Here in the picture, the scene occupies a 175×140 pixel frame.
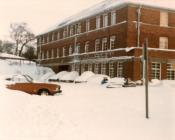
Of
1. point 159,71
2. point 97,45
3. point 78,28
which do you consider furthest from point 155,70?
point 78,28

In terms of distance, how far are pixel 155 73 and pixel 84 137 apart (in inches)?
949

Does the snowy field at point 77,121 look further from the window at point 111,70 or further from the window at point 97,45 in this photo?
the window at point 97,45

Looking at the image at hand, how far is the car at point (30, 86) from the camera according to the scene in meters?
15.9

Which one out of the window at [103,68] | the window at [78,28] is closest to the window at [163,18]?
the window at [103,68]

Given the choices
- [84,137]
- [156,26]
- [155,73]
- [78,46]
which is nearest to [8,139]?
[84,137]

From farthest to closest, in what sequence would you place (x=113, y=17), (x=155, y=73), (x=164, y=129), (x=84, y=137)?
(x=113, y=17)
(x=155, y=73)
(x=164, y=129)
(x=84, y=137)

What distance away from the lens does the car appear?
52.1ft

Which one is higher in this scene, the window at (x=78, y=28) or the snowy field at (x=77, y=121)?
the window at (x=78, y=28)

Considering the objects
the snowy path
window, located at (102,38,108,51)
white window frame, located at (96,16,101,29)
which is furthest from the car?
white window frame, located at (96,16,101,29)

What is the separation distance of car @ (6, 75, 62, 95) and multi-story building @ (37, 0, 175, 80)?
1510 centimetres

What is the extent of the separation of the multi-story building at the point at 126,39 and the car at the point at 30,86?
1510 cm

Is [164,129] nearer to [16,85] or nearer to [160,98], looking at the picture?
[160,98]

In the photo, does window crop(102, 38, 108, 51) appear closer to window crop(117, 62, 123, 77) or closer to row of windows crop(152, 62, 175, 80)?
window crop(117, 62, 123, 77)

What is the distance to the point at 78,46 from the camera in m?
41.0
